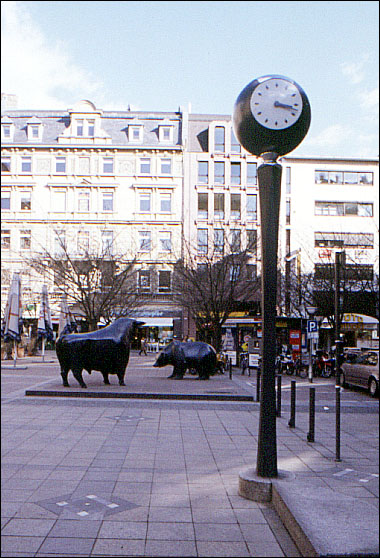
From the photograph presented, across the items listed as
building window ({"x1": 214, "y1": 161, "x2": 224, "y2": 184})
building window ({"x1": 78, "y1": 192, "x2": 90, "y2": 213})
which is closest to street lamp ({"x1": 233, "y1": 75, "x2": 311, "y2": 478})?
building window ({"x1": 214, "y1": 161, "x2": 224, "y2": 184})

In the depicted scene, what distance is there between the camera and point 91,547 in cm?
291

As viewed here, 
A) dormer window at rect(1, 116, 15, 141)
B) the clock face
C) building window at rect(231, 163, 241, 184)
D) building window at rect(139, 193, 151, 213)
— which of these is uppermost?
building window at rect(139, 193, 151, 213)

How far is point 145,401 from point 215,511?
7.06 meters

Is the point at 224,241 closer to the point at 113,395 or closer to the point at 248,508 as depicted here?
the point at 113,395

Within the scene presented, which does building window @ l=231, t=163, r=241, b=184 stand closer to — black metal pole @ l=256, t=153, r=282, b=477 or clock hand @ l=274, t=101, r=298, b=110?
black metal pole @ l=256, t=153, r=282, b=477

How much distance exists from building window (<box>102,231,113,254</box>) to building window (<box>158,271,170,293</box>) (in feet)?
12.8

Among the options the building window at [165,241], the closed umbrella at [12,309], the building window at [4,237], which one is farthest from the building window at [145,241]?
the building window at [4,237]

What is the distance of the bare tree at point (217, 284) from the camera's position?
70.4 ft

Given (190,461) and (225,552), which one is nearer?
(225,552)

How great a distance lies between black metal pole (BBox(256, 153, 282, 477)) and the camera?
4406 millimetres

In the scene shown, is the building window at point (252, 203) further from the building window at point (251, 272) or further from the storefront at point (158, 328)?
the storefront at point (158, 328)

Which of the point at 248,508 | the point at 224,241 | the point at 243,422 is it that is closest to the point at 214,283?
the point at 224,241

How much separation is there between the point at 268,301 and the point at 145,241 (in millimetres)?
26005

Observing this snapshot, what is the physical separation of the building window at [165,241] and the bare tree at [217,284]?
5930mm
